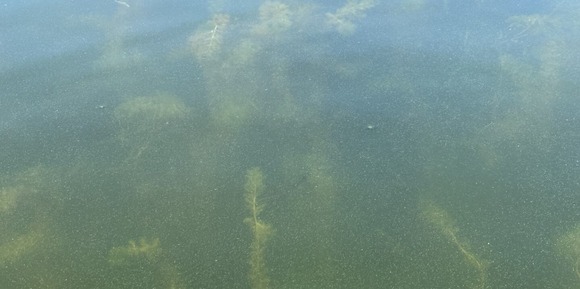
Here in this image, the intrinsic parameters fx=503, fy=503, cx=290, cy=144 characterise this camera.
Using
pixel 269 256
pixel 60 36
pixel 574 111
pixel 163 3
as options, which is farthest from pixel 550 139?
pixel 60 36

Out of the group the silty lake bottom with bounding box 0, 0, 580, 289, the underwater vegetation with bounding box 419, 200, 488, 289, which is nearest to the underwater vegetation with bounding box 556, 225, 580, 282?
the silty lake bottom with bounding box 0, 0, 580, 289

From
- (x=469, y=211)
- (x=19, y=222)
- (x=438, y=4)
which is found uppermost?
(x=438, y=4)

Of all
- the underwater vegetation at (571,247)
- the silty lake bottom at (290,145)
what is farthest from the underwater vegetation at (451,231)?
the underwater vegetation at (571,247)

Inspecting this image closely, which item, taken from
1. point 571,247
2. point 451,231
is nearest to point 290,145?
point 451,231

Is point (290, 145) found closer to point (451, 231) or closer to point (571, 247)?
point (451, 231)

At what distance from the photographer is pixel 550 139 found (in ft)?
14.3

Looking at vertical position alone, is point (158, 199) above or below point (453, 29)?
below

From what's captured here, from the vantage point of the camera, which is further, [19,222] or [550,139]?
[550,139]

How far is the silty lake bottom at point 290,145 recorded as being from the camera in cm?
362

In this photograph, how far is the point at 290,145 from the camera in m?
4.36

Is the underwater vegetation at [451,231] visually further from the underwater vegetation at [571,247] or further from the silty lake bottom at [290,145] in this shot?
the underwater vegetation at [571,247]

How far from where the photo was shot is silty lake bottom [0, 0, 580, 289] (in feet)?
11.9

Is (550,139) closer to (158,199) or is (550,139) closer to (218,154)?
(218,154)

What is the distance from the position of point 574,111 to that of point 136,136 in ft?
13.1
